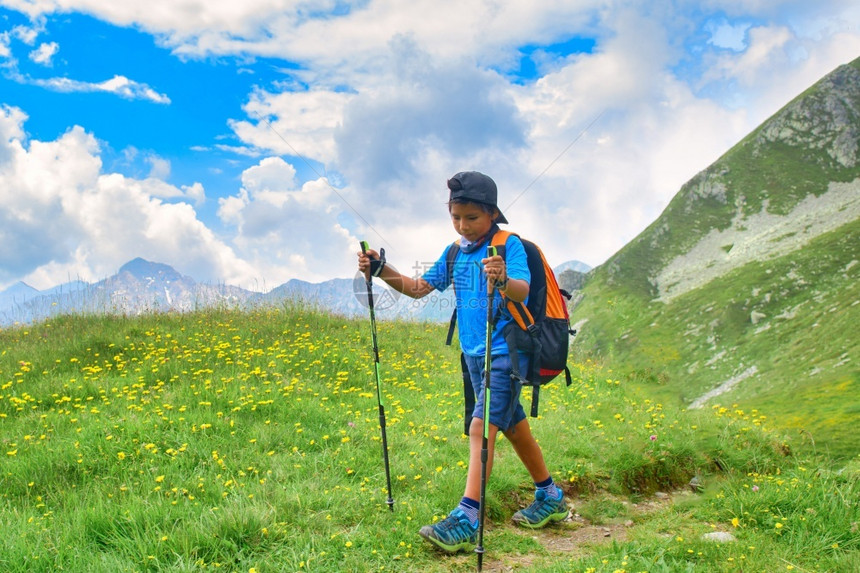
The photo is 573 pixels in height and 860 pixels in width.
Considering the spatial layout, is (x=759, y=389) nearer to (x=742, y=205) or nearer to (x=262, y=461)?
(x=262, y=461)

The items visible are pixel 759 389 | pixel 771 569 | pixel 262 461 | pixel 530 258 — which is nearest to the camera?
pixel 771 569

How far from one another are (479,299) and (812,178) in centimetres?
12489

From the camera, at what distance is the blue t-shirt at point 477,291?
5.07m

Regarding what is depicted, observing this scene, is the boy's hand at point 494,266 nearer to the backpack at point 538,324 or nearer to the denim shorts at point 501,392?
the backpack at point 538,324

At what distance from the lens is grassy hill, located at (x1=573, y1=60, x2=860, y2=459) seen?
41.8 meters

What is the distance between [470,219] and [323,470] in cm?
333

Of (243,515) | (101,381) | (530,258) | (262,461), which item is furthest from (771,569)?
(101,381)

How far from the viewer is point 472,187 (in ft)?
16.4

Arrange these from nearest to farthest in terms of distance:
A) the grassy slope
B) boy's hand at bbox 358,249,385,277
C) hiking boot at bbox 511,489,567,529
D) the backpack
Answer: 1. the backpack
2. boy's hand at bbox 358,249,385,277
3. hiking boot at bbox 511,489,567,529
4. the grassy slope

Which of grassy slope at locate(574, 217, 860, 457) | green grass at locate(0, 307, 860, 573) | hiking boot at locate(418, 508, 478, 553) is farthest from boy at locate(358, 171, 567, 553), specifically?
grassy slope at locate(574, 217, 860, 457)

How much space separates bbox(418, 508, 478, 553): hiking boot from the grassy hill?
6662 mm

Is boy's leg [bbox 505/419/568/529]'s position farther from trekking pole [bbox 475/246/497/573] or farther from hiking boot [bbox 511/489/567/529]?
trekking pole [bbox 475/246/497/573]

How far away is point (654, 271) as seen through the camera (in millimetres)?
104250

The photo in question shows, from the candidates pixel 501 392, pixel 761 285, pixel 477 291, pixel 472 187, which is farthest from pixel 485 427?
pixel 761 285
